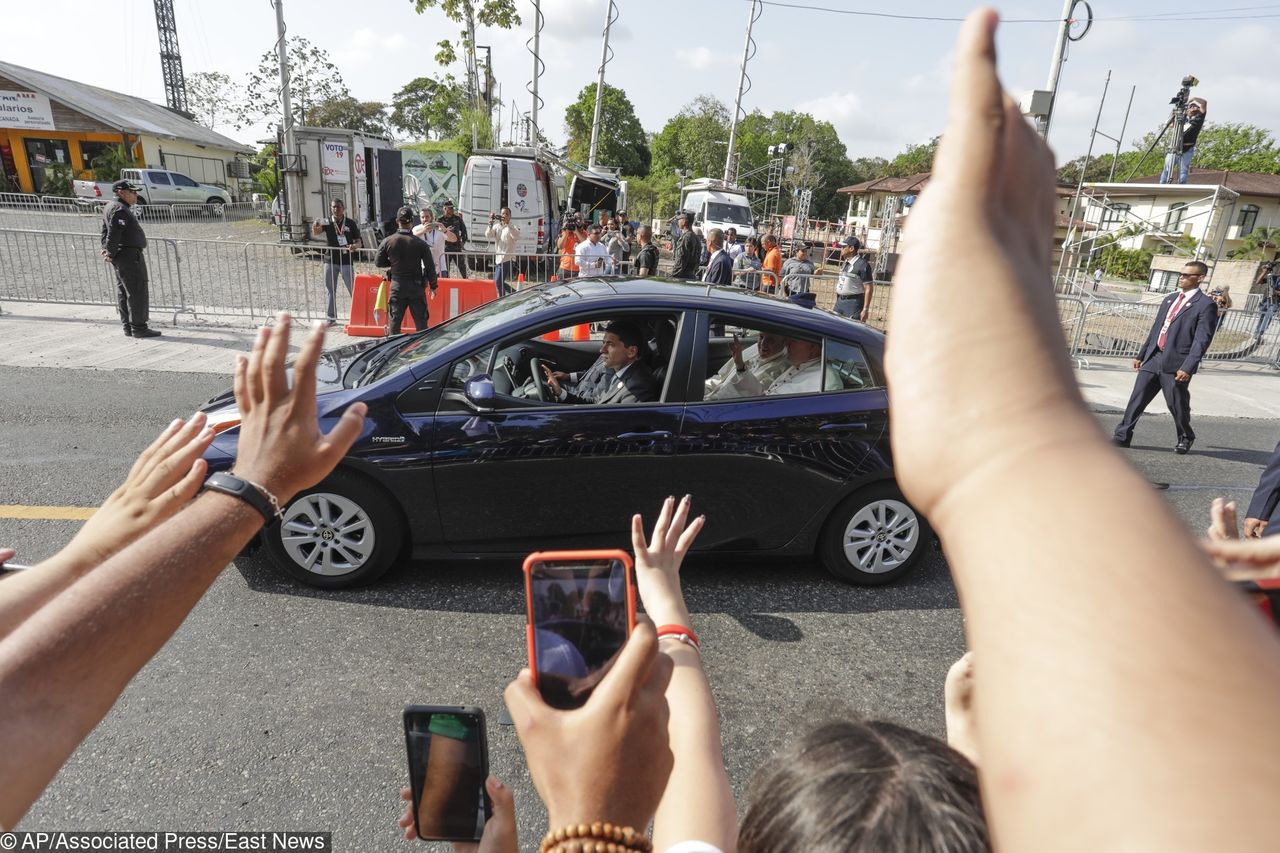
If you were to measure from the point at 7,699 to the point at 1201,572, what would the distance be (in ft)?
3.42

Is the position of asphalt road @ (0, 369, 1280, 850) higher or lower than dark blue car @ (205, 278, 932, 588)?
lower

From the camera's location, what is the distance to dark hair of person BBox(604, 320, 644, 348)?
4387 mm

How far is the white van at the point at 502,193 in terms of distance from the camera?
17.1 m

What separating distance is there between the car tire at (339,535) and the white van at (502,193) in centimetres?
1397

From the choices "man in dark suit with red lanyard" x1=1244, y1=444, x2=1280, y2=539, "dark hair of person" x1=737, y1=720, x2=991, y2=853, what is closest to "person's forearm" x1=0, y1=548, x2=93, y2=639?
"dark hair of person" x1=737, y1=720, x2=991, y2=853

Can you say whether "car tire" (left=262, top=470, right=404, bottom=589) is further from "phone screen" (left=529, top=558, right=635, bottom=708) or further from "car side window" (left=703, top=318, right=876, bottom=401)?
"phone screen" (left=529, top=558, right=635, bottom=708)

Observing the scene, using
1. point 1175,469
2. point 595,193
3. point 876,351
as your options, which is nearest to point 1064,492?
point 876,351

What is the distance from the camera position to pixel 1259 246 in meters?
30.2

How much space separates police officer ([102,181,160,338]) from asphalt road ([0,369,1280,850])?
4881 millimetres

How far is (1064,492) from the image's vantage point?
0.42 meters

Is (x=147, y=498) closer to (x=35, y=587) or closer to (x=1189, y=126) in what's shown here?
(x=35, y=587)

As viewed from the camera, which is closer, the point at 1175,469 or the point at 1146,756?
the point at 1146,756

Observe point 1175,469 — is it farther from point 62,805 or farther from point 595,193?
point 595,193

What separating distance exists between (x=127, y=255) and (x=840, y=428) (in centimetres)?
921
